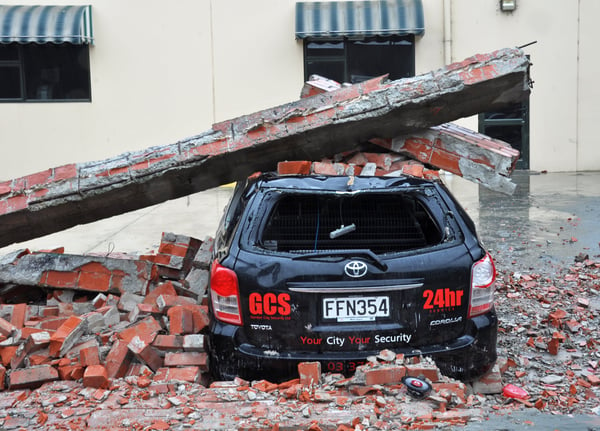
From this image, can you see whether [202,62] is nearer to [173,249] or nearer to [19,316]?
[173,249]

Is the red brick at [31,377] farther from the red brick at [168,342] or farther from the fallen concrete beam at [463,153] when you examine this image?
the fallen concrete beam at [463,153]

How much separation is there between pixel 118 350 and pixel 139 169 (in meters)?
1.89

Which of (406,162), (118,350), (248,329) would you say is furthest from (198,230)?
(248,329)

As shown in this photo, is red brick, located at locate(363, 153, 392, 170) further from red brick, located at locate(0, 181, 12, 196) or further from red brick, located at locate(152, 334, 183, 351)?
red brick, located at locate(0, 181, 12, 196)

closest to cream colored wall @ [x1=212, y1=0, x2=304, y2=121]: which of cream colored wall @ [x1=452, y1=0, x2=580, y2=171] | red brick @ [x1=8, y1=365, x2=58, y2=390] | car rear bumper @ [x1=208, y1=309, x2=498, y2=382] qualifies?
cream colored wall @ [x1=452, y1=0, x2=580, y2=171]

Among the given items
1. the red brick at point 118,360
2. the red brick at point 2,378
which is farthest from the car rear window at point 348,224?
the red brick at point 2,378

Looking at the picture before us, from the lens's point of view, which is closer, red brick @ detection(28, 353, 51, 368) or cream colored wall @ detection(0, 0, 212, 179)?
red brick @ detection(28, 353, 51, 368)

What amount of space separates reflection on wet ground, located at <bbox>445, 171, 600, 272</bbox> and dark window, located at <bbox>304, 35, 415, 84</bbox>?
294 centimetres

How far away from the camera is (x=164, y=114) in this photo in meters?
14.8

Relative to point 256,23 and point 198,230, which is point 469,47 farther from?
point 198,230

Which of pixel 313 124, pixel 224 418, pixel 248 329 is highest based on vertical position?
pixel 313 124

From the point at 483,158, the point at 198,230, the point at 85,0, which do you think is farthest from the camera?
the point at 85,0

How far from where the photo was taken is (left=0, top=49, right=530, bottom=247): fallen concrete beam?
5.31 metres

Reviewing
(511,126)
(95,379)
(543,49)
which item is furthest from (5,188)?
(543,49)
